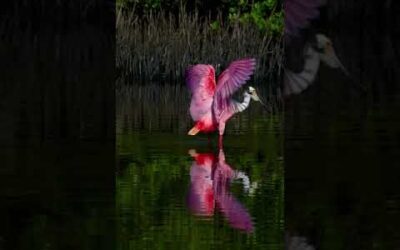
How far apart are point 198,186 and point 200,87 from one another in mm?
4101

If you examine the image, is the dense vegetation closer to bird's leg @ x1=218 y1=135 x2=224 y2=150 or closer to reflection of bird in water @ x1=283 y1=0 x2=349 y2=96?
reflection of bird in water @ x1=283 y1=0 x2=349 y2=96

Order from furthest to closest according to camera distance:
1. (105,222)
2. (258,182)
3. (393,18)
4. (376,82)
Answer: (393,18), (376,82), (258,182), (105,222)

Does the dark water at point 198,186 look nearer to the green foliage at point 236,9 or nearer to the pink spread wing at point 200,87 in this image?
the pink spread wing at point 200,87

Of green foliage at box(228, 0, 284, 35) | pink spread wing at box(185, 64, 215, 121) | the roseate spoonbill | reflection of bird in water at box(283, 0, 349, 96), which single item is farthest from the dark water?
green foliage at box(228, 0, 284, 35)

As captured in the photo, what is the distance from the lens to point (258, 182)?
1176cm

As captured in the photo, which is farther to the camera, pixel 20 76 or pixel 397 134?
pixel 20 76

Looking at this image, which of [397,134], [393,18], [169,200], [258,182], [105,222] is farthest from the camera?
[393,18]

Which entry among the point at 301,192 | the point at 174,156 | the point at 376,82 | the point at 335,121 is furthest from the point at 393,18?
the point at 301,192

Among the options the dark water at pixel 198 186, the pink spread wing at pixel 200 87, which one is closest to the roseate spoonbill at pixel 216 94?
the pink spread wing at pixel 200 87

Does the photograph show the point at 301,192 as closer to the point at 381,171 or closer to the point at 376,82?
the point at 381,171

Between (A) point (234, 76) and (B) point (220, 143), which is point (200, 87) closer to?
(A) point (234, 76)

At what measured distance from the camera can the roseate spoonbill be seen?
49.2 ft

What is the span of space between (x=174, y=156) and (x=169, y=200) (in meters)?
3.02

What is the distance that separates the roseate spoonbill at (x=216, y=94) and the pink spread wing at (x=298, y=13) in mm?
9361
